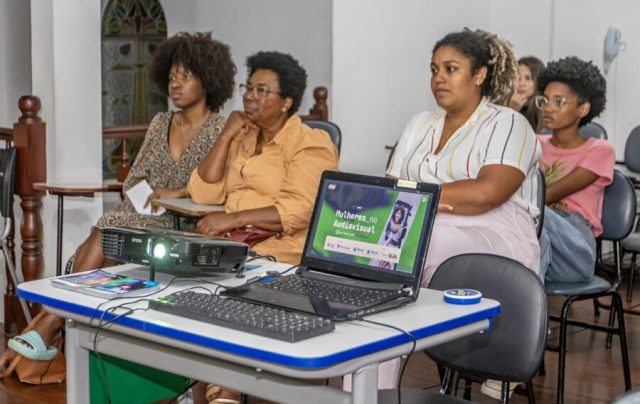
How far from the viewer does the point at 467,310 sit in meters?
2.33

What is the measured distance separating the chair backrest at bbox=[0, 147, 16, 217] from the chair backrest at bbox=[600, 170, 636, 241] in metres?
2.54

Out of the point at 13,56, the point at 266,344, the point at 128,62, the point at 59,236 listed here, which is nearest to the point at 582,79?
the point at 59,236

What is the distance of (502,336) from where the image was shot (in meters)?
2.54

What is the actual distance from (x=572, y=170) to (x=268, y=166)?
1411 millimetres

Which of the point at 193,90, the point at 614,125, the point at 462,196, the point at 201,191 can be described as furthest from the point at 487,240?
the point at 614,125

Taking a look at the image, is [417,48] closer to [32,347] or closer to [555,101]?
[555,101]

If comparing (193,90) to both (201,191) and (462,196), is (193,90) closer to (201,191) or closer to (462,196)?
(201,191)

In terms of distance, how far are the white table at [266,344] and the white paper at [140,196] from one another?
161cm

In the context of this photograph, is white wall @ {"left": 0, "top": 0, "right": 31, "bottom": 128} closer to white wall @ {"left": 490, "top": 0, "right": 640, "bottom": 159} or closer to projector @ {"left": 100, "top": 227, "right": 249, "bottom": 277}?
white wall @ {"left": 490, "top": 0, "right": 640, "bottom": 159}

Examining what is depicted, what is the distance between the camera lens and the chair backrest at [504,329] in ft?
8.20

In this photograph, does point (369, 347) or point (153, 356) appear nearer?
point (369, 347)

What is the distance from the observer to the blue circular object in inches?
93.7

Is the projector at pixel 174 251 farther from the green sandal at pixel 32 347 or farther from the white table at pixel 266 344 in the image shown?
the green sandal at pixel 32 347

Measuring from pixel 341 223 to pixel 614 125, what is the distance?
448cm
